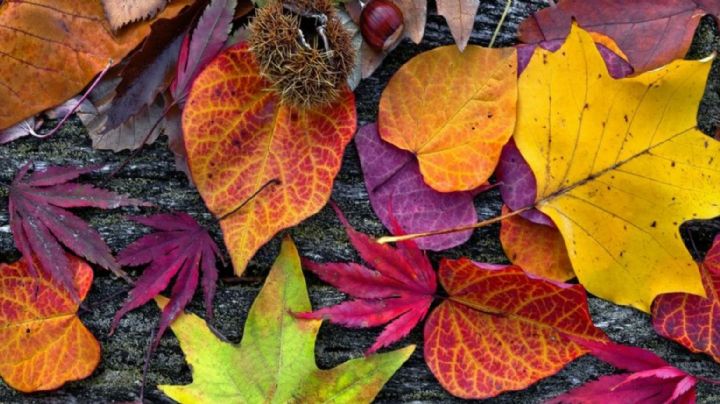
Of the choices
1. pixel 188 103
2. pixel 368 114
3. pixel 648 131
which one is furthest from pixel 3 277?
pixel 648 131

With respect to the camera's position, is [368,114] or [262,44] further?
[368,114]

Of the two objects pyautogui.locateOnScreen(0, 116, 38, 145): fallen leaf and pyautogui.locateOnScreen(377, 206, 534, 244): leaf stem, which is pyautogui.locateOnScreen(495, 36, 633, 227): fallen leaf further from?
pyautogui.locateOnScreen(0, 116, 38, 145): fallen leaf

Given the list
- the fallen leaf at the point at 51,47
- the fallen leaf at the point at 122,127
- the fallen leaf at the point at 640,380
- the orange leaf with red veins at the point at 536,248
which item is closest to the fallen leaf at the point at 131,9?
the fallen leaf at the point at 51,47

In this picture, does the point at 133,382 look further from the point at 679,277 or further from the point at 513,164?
the point at 679,277

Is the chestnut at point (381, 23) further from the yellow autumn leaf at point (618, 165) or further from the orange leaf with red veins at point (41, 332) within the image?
the orange leaf with red veins at point (41, 332)

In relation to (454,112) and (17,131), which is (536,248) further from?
(17,131)

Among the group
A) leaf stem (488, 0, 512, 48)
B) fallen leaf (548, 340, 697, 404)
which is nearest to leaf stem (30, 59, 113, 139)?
leaf stem (488, 0, 512, 48)
